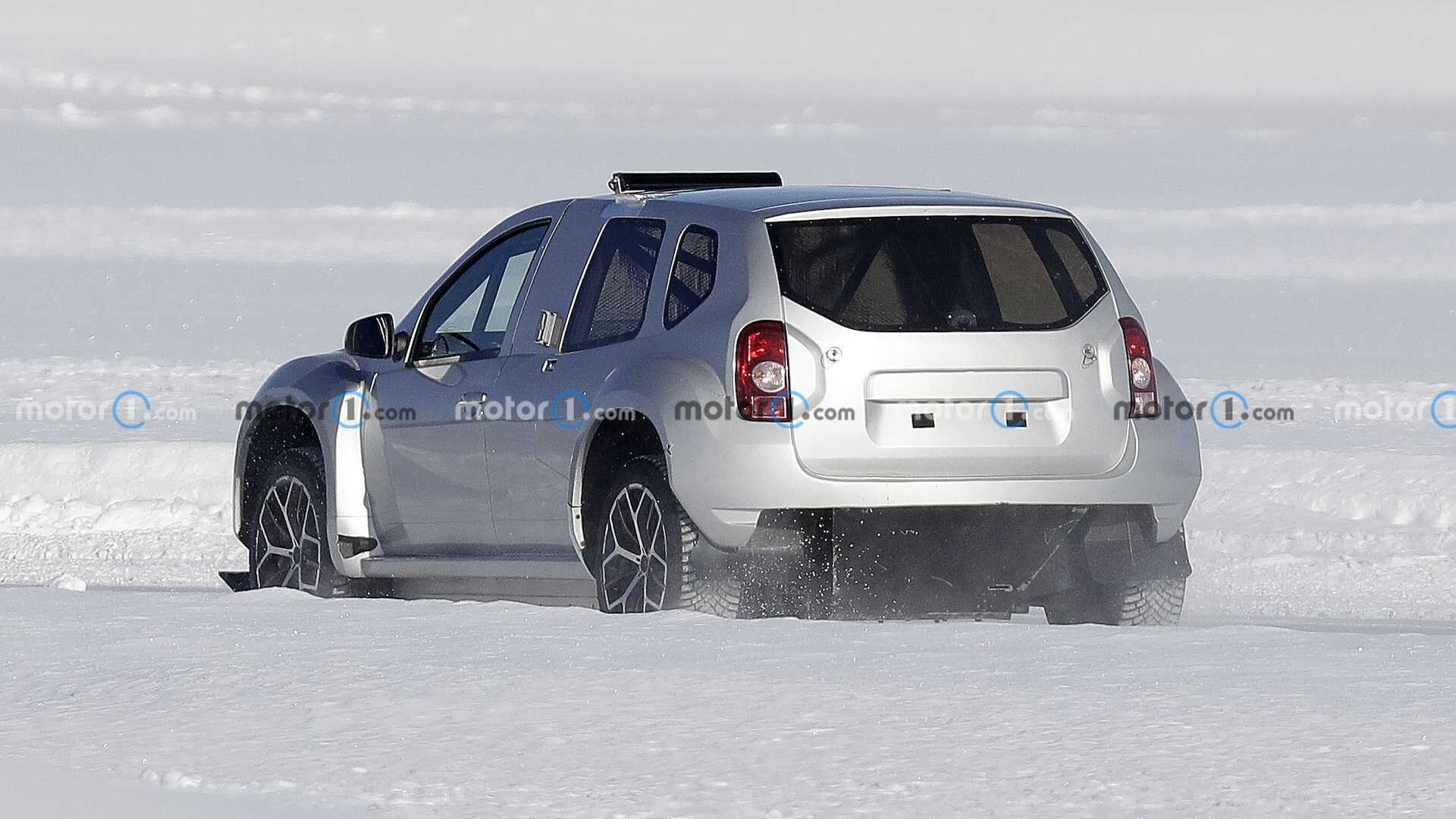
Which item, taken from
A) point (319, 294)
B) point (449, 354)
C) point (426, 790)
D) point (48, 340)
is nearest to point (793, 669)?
point (426, 790)

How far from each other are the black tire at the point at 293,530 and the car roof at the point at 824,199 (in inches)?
79.7

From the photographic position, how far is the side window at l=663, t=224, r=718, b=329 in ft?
24.9

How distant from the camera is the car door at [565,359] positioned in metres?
8.01

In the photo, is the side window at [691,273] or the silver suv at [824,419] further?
the side window at [691,273]

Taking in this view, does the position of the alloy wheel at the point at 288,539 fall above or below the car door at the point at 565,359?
below

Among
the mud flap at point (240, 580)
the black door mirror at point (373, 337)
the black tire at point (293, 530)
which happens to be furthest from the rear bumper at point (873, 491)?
the mud flap at point (240, 580)

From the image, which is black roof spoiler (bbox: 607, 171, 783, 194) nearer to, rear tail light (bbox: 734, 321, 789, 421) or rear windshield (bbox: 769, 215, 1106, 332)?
rear windshield (bbox: 769, 215, 1106, 332)

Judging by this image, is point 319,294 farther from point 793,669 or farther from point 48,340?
point 793,669

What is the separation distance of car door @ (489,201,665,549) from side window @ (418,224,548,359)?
0.80ft

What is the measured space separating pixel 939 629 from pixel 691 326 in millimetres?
1241

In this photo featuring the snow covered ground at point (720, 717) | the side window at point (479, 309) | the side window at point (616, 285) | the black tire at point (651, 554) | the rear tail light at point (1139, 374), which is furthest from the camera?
the side window at point (479, 309)

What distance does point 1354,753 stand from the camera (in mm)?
5363

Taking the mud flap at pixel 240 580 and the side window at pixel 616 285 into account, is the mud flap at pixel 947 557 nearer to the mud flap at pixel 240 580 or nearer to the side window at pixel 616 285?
the side window at pixel 616 285

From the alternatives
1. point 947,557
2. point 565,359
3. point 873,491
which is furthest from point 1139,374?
point 565,359
